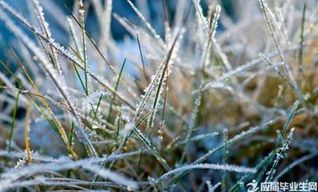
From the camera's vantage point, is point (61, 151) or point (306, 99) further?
point (61, 151)

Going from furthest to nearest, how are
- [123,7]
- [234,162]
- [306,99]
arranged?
1. [123,7]
2. [234,162]
3. [306,99]

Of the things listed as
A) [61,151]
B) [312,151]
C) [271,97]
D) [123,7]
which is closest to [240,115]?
[271,97]

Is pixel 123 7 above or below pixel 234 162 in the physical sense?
above

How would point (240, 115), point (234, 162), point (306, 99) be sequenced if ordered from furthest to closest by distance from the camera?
point (240, 115), point (234, 162), point (306, 99)

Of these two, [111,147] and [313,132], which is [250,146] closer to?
[313,132]

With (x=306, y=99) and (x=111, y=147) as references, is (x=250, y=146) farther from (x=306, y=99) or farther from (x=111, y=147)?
(x=111, y=147)

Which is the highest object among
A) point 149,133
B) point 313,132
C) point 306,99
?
point 149,133

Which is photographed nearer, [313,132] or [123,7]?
[313,132]

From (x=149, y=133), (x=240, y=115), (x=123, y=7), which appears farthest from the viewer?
(x=123, y=7)

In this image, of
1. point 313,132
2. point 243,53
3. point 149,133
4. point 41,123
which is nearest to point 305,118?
point 313,132
